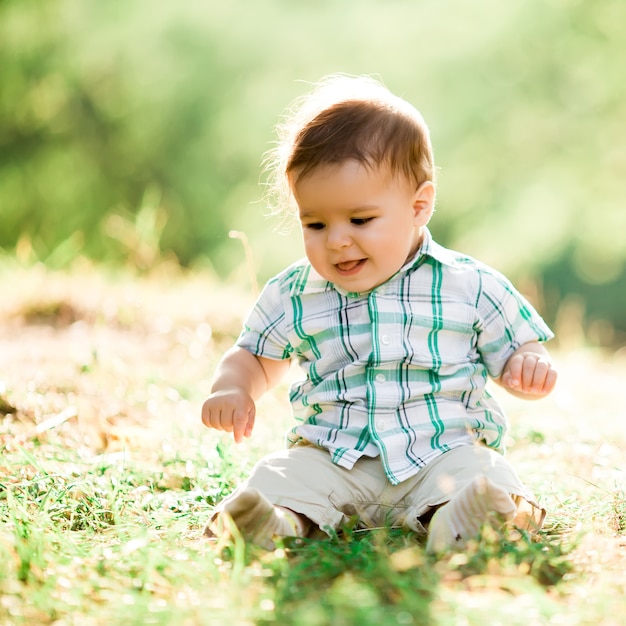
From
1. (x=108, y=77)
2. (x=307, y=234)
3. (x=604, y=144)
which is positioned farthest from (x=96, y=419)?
(x=108, y=77)

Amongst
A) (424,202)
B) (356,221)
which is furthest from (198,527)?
(424,202)

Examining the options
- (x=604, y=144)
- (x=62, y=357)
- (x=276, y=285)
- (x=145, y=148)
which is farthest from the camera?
(x=145, y=148)

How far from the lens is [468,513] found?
1767 mm

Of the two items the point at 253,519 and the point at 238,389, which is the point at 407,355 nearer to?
the point at 238,389

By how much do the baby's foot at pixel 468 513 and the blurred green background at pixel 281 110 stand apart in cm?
1045

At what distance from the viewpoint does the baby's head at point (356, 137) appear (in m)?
2.06

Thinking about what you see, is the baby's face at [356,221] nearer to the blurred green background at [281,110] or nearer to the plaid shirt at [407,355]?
the plaid shirt at [407,355]

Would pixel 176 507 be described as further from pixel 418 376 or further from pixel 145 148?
pixel 145 148

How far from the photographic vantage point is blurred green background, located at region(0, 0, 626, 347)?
1296cm

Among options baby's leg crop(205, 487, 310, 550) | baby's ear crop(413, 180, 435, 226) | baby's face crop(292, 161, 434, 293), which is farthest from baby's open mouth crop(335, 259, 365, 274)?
baby's leg crop(205, 487, 310, 550)

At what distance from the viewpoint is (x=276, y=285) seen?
2.32 meters

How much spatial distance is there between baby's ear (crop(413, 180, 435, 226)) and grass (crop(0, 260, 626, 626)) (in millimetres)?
719

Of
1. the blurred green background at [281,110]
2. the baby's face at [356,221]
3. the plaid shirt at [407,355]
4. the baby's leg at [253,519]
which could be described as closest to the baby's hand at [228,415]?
the plaid shirt at [407,355]

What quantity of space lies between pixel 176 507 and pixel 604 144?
478 inches
